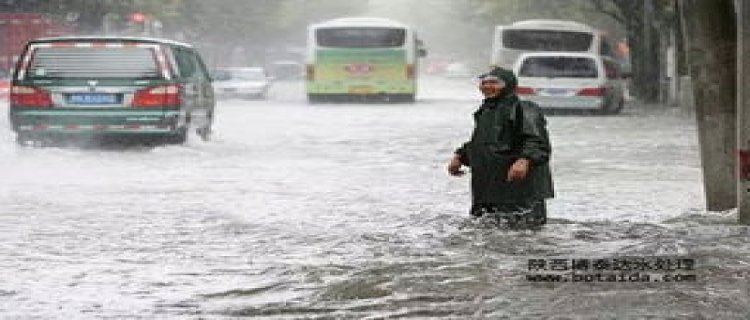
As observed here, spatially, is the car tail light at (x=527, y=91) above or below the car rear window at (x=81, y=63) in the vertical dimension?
below

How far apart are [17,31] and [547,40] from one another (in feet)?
72.2

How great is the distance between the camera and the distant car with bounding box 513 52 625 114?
30.9 m

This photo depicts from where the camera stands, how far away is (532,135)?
8555 millimetres

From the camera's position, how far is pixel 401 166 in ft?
54.6

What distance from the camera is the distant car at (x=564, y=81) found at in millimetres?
30891

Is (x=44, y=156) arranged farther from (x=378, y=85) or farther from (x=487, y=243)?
(x=378, y=85)

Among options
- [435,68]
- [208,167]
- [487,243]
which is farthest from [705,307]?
[435,68]

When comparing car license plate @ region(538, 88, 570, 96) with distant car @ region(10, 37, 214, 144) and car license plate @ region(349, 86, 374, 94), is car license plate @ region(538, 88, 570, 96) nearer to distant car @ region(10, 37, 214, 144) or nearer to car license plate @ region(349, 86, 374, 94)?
car license plate @ region(349, 86, 374, 94)

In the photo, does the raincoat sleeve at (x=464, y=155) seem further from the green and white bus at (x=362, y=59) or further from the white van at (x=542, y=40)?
the white van at (x=542, y=40)

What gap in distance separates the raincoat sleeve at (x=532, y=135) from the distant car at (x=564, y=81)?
22056mm

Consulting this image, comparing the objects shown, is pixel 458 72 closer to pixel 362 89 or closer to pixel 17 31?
pixel 17 31

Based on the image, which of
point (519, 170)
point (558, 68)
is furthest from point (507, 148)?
point (558, 68)

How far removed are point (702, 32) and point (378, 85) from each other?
1126 inches

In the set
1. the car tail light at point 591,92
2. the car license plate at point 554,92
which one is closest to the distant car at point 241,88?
the car license plate at point 554,92
